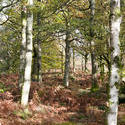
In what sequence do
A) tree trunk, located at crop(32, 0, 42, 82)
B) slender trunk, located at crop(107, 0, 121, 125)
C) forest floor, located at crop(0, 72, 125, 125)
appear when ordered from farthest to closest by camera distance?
tree trunk, located at crop(32, 0, 42, 82), forest floor, located at crop(0, 72, 125, 125), slender trunk, located at crop(107, 0, 121, 125)

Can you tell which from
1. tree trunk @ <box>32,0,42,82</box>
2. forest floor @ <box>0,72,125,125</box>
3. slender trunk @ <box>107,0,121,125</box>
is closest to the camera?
slender trunk @ <box>107,0,121,125</box>

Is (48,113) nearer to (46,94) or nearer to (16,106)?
(16,106)

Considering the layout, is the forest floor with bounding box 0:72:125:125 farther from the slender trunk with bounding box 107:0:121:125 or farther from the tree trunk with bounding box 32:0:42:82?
the tree trunk with bounding box 32:0:42:82

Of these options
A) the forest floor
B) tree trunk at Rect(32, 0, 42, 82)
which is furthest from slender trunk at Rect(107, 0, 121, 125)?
tree trunk at Rect(32, 0, 42, 82)

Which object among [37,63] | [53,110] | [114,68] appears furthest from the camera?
[37,63]

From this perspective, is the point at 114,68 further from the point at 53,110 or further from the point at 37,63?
the point at 37,63

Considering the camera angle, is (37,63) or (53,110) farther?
(37,63)

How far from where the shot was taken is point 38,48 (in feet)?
50.6

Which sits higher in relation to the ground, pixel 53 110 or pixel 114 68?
pixel 114 68

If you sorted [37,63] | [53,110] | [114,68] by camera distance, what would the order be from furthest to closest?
[37,63] → [53,110] → [114,68]

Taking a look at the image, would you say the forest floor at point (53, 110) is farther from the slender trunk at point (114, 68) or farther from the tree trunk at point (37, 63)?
the tree trunk at point (37, 63)

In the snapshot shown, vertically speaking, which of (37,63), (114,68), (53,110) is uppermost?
(37,63)

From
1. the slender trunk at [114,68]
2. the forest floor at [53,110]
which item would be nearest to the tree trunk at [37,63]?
the forest floor at [53,110]

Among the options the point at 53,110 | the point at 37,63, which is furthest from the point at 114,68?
the point at 37,63
